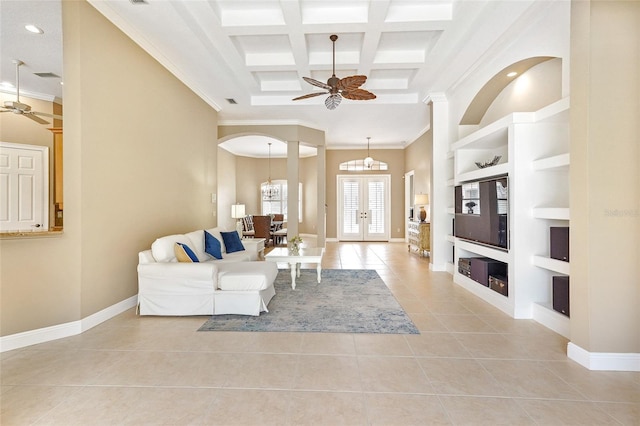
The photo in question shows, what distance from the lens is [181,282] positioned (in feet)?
10.8

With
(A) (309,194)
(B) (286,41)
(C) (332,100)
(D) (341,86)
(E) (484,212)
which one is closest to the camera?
(E) (484,212)

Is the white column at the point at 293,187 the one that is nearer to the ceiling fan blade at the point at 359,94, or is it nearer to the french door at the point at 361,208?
the ceiling fan blade at the point at 359,94

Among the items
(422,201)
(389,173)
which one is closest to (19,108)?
(422,201)

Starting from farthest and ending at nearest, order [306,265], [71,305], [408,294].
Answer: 1. [306,265]
2. [408,294]
3. [71,305]

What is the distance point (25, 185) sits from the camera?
9.80 feet

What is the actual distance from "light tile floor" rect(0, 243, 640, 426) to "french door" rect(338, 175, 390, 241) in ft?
24.1

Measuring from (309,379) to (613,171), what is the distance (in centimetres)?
267

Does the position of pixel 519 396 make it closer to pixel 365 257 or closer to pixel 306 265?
pixel 306 265

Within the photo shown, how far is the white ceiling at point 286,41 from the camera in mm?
2920

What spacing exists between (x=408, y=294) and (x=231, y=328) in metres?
2.44

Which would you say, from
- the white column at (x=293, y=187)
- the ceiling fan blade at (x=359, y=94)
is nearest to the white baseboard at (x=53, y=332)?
the ceiling fan blade at (x=359, y=94)

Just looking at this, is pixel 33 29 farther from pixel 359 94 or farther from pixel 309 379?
pixel 309 379

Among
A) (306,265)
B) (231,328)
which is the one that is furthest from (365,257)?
(231,328)

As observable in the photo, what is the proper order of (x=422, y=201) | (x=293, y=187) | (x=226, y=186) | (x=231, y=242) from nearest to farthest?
(x=231, y=242), (x=293, y=187), (x=422, y=201), (x=226, y=186)
